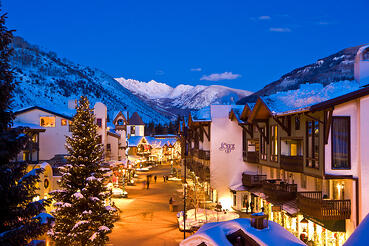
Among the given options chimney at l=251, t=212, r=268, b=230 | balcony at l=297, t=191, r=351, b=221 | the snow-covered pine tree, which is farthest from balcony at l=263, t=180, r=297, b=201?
chimney at l=251, t=212, r=268, b=230

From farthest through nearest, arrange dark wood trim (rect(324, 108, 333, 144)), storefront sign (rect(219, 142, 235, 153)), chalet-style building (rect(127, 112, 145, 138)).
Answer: chalet-style building (rect(127, 112, 145, 138)) → storefront sign (rect(219, 142, 235, 153)) → dark wood trim (rect(324, 108, 333, 144))

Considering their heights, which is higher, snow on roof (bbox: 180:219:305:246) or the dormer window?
the dormer window

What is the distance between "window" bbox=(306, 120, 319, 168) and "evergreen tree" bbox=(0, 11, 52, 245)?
14.8m

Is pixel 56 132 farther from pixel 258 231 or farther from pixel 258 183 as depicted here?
pixel 258 231

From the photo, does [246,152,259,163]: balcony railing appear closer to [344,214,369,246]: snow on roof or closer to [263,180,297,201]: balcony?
[263,180,297,201]: balcony

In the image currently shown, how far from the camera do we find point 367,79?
19.9m

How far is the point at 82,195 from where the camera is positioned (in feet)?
67.5

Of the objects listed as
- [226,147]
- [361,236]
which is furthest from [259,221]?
[226,147]

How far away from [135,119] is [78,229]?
109212 millimetres

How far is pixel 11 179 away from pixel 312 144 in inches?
629

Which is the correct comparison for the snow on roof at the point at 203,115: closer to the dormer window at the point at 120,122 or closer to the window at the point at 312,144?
the window at the point at 312,144

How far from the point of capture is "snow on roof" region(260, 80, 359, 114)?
1958 centimetres

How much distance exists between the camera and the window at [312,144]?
19708 mm

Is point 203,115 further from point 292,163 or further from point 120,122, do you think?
point 120,122
